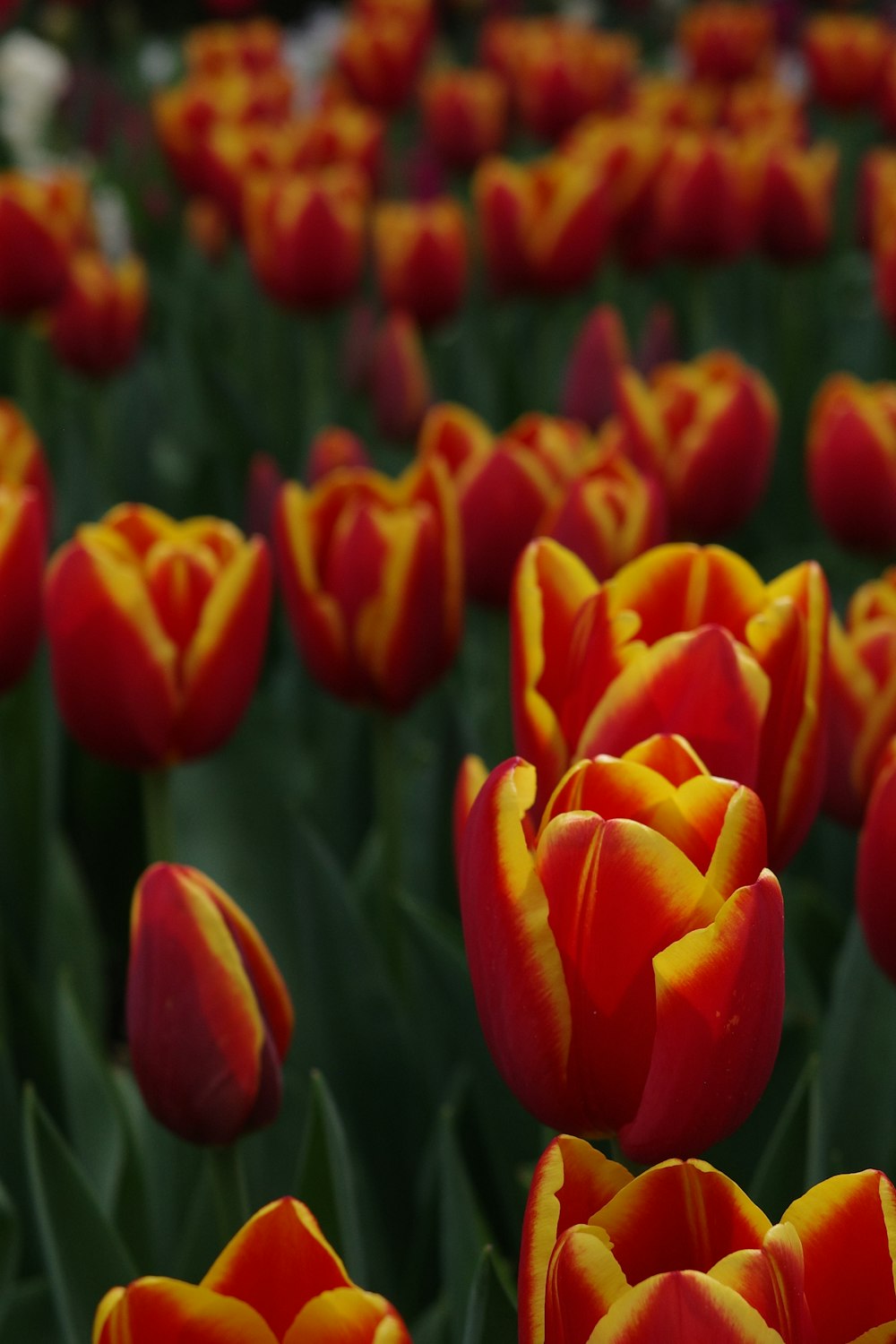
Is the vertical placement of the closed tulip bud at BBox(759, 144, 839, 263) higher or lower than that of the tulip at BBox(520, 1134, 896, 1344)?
lower

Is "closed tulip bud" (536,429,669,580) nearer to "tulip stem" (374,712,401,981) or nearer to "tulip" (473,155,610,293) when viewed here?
"tulip stem" (374,712,401,981)

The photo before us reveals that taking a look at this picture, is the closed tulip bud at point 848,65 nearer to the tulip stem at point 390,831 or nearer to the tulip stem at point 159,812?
the tulip stem at point 390,831

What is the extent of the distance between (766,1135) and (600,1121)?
0.35m

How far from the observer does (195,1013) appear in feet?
2.41

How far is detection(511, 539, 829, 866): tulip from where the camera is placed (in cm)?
72

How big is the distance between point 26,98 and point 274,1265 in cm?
359

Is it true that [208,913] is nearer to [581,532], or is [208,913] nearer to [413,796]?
[581,532]

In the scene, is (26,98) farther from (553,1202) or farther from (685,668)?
(553,1202)

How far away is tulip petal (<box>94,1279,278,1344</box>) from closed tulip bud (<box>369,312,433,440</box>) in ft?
5.66

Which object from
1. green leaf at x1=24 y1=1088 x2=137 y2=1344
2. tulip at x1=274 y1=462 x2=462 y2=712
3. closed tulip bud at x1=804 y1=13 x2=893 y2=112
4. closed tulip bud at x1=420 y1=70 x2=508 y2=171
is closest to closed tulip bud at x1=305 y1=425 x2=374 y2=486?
tulip at x1=274 y1=462 x2=462 y2=712

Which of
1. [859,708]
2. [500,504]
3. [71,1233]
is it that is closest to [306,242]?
[500,504]

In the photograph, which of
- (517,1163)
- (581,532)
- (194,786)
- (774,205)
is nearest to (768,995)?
(517,1163)

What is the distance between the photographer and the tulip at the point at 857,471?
1454 millimetres

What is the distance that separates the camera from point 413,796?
1392 millimetres
